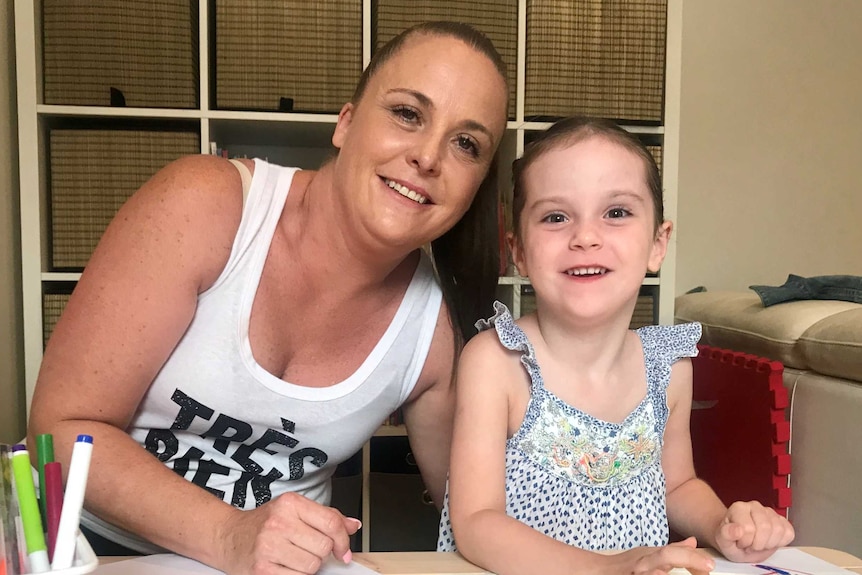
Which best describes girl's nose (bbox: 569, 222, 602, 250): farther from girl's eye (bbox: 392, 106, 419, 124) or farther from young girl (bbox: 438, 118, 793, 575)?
girl's eye (bbox: 392, 106, 419, 124)

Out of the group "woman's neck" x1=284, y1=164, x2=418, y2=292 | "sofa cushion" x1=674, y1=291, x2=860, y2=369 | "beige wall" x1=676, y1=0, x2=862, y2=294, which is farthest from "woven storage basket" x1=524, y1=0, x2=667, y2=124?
"woman's neck" x1=284, y1=164, x2=418, y2=292

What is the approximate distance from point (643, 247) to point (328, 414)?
486 mm

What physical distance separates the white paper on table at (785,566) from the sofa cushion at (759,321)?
0.63m

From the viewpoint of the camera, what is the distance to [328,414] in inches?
35.3

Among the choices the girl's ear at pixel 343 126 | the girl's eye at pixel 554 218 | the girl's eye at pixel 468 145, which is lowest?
the girl's eye at pixel 554 218

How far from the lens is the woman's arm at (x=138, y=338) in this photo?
26.7 inches

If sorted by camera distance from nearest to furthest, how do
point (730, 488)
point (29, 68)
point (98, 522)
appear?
point (98, 522) → point (730, 488) → point (29, 68)

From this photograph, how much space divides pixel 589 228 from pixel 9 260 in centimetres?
144

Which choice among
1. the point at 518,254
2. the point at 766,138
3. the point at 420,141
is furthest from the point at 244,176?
the point at 766,138

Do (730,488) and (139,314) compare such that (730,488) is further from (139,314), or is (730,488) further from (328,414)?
(139,314)

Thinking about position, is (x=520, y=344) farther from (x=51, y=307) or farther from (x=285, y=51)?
(x=51, y=307)

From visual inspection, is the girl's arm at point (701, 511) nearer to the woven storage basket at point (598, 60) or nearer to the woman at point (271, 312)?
the woman at point (271, 312)

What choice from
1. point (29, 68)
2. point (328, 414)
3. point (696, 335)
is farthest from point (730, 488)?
point (29, 68)

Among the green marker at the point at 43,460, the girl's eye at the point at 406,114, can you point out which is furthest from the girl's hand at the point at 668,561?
the girl's eye at the point at 406,114
